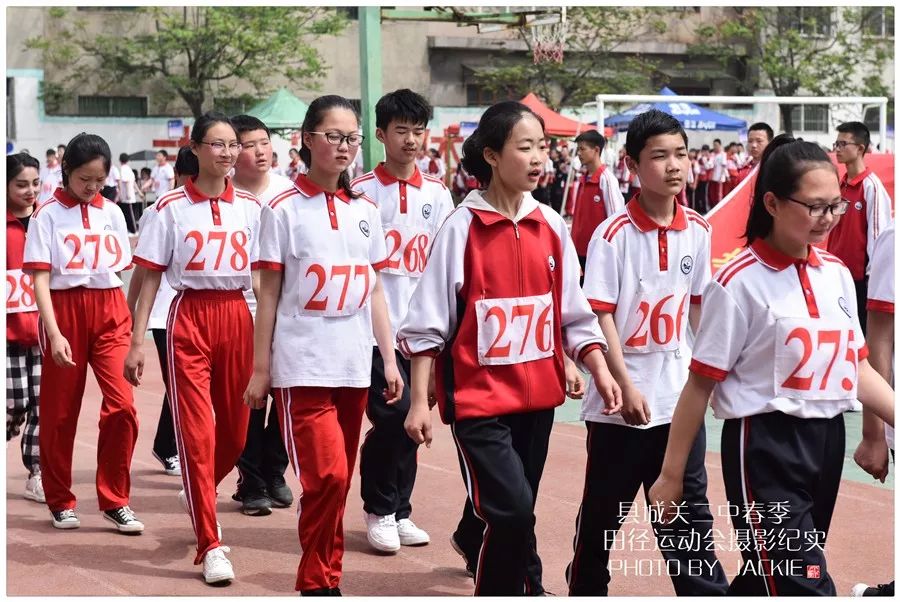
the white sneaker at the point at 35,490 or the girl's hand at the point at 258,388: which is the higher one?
the girl's hand at the point at 258,388

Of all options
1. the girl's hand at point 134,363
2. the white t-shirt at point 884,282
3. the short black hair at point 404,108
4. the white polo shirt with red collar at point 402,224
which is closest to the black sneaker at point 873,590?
the white t-shirt at point 884,282

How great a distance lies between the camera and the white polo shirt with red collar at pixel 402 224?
5.79 meters

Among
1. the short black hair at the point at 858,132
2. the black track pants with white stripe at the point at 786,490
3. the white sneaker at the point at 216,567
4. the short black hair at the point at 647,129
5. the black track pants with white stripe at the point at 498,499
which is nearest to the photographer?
the black track pants with white stripe at the point at 786,490

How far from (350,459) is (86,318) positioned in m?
1.85

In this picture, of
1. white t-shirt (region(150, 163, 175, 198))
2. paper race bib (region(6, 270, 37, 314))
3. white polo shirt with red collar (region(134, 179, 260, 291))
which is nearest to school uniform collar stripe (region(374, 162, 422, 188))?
white polo shirt with red collar (region(134, 179, 260, 291))

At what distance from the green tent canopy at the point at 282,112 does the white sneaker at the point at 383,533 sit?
76.1ft

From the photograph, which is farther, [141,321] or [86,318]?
[86,318]

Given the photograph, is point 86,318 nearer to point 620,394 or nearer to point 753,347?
point 620,394

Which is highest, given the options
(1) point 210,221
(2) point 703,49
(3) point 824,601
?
(2) point 703,49

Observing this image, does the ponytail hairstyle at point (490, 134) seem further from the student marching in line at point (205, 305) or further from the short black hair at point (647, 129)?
the student marching in line at point (205, 305)

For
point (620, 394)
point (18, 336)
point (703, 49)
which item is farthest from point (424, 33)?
point (620, 394)

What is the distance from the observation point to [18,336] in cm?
678

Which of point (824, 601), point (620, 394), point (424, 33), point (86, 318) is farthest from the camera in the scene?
point (424, 33)

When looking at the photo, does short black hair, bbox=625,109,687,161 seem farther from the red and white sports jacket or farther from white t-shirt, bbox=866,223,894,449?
white t-shirt, bbox=866,223,894,449
